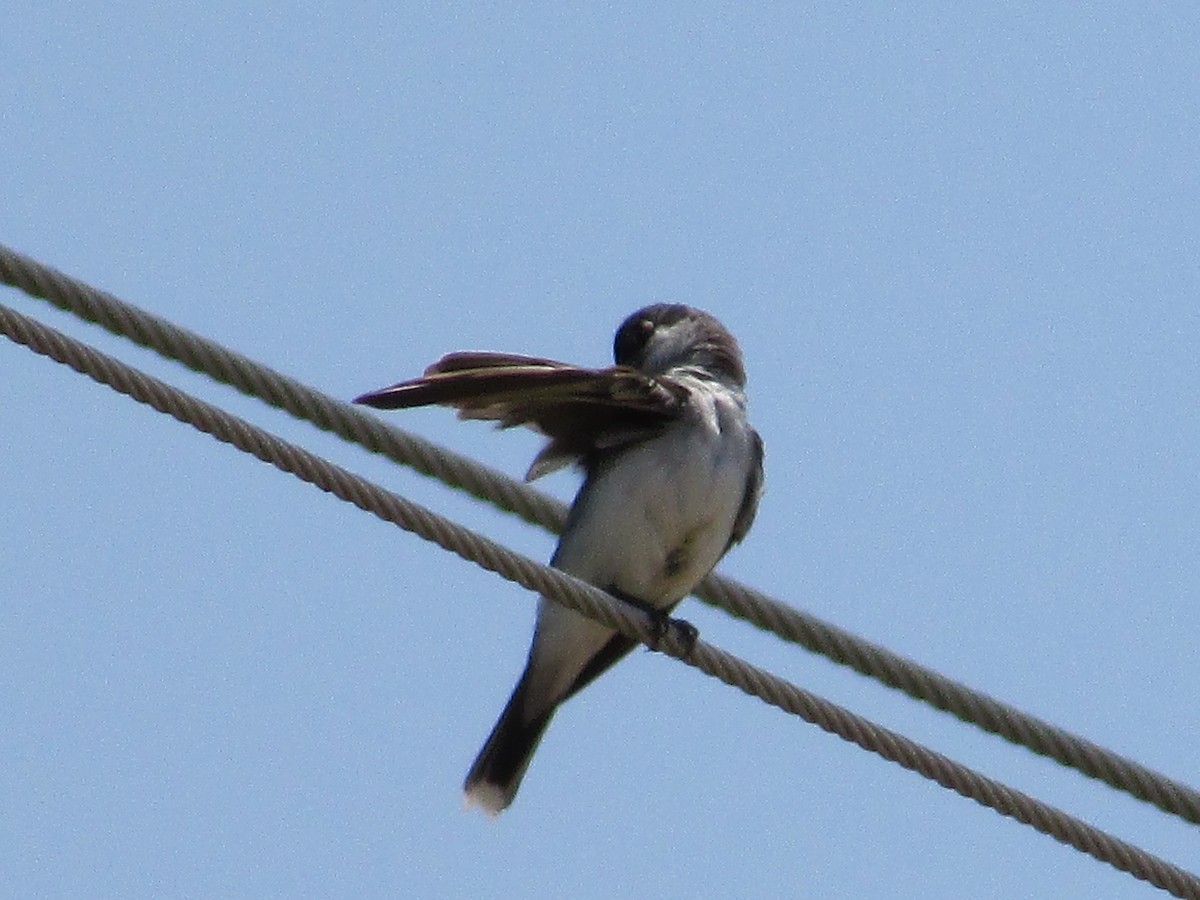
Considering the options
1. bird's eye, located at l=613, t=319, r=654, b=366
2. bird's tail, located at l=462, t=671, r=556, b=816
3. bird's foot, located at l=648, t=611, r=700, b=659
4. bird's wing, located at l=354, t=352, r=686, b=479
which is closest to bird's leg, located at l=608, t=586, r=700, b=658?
bird's foot, located at l=648, t=611, r=700, b=659

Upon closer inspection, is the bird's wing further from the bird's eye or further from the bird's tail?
the bird's eye

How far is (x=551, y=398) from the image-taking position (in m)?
7.50

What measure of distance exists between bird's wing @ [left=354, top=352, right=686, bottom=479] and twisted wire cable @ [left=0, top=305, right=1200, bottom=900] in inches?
17.8

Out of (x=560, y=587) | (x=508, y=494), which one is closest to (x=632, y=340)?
(x=508, y=494)

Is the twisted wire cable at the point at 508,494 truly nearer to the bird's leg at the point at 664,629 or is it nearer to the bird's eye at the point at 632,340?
the bird's leg at the point at 664,629

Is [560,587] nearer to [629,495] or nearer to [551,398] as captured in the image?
[551,398]

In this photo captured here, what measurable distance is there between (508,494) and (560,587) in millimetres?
732

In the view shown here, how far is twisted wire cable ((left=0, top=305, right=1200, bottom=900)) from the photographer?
5414mm

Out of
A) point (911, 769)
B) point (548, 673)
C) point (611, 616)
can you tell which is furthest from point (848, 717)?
point (548, 673)

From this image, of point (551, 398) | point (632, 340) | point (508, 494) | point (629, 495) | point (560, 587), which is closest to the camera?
point (560, 587)

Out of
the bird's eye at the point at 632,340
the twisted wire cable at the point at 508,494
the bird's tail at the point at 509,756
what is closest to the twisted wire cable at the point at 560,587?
the twisted wire cable at the point at 508,494

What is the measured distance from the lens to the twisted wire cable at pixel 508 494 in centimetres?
538

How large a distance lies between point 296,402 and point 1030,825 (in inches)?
86.1

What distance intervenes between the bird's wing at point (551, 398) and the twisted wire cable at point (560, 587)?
45cm
